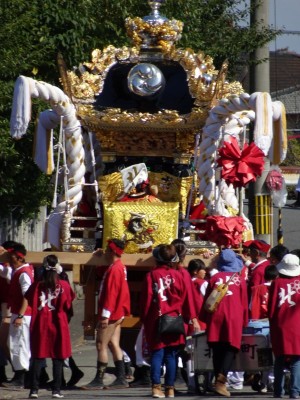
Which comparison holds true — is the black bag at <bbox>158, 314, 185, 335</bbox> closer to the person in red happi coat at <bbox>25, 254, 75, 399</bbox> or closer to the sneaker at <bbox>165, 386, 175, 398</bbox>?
the sneaker at <bbox>165, 386, 175, 398</bbox>

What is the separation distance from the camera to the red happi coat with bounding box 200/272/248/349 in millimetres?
14078

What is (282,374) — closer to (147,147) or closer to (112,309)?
(112,309)

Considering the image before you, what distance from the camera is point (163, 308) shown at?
13.9m

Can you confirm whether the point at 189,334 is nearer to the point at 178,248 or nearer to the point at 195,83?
the point at 178,248

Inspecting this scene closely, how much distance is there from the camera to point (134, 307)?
1664cm

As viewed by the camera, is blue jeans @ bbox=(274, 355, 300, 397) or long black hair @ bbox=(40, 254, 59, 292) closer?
blue jeans @ bbox=(274, 355, 300, 397)

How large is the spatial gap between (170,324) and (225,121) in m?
3.95

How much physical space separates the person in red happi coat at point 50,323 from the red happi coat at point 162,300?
890 millimetres

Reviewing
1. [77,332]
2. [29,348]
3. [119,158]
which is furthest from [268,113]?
[77,332]

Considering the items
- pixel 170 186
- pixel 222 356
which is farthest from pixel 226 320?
pixel 170 186

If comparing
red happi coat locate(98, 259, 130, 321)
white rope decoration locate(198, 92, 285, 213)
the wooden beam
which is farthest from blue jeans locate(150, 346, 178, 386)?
white rope decoration locate(198, 92, 285, 213)

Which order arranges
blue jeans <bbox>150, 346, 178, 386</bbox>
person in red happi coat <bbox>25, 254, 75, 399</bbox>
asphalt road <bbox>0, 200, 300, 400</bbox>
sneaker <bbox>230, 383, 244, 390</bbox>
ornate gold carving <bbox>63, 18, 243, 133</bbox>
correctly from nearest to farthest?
blue jeans <bbox>150, 346, 178, 386</bbox>, person in red happi coat <bbox>25, 254, 75, 399</bbox>, asphalt road <bbox>0, 200, 300, 400</bbox>, sneaker <bbox>230, 383, 244, 390</bbox>, ornate gold carving <bbox>63, 18, 243, 133</bbox>

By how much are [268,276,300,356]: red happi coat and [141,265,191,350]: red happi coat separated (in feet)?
3.15

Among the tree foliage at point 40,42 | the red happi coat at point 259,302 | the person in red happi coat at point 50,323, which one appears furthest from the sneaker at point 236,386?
the tree foliage at point 40,42
